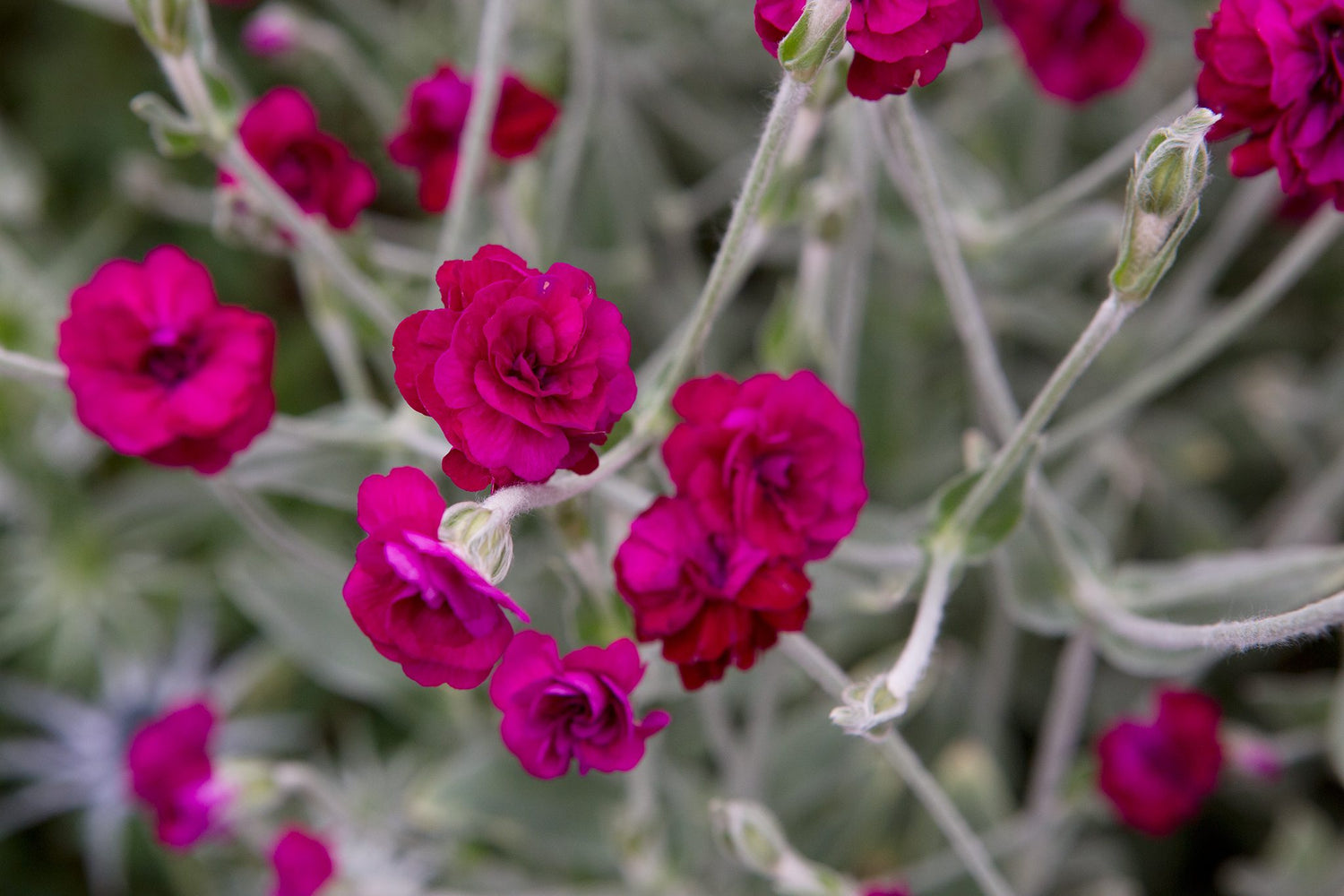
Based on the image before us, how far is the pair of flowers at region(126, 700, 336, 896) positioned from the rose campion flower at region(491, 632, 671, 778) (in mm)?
312

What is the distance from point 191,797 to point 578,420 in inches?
17.6

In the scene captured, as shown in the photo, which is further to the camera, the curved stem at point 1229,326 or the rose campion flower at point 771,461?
the curved stem at point 1229,326

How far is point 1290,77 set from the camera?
44cm

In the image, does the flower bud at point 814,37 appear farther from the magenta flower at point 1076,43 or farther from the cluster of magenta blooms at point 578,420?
the magenta flower at point 1076,43

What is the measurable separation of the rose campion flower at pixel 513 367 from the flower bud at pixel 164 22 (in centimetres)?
23

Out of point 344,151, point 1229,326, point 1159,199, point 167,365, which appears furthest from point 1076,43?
point 167,365

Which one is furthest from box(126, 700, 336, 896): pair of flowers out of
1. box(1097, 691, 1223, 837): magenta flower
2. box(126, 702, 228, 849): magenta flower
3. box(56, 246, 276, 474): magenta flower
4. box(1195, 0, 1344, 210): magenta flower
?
box(1195, 0, 1344, 210): magenta flower

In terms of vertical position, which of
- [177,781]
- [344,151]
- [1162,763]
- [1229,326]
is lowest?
[177,781]

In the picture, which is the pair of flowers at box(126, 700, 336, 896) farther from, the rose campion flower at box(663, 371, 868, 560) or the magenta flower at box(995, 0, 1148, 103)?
the magenta flower at box(995, 0, 1148, 103)

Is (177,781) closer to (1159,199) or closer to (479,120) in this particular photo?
(479,120)

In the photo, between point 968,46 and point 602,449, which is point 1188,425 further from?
point 602,449

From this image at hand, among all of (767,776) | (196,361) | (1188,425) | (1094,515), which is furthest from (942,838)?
(196,361)

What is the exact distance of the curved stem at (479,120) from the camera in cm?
57

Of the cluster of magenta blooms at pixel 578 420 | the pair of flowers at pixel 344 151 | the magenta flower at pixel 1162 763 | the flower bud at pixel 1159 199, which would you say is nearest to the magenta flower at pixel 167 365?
the cluster of magenta blooms at pixel 578 420
